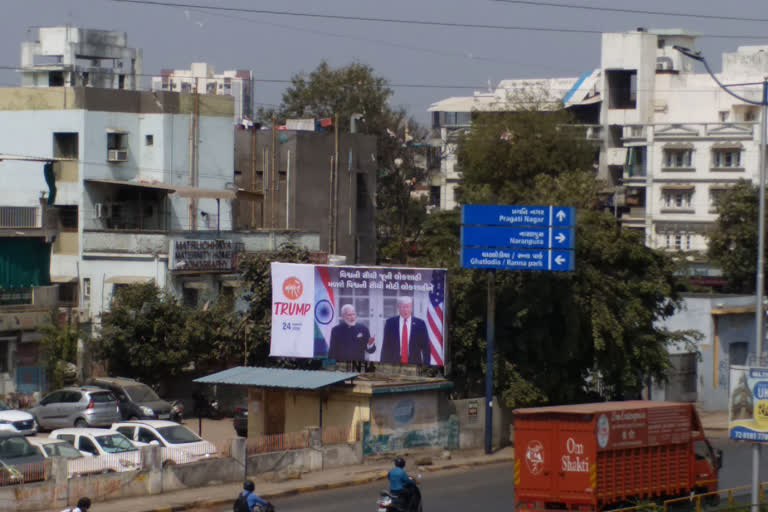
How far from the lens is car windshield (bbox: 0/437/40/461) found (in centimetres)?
2241

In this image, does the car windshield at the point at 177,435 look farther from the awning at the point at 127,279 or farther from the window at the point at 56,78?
the window at the point at 56,78

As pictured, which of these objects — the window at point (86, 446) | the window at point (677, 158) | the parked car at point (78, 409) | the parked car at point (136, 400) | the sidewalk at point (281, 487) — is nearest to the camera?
the sidewalk at point (281, 487)

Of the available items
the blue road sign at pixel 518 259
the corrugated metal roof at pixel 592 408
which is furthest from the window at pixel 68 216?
the corrugated metal roof at pixel 592 408

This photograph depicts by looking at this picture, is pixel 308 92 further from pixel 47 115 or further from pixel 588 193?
pixel 47 115

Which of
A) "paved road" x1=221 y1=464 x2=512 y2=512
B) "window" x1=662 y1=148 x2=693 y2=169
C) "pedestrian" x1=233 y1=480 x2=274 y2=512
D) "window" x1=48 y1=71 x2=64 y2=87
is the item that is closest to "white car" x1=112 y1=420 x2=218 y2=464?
"paved road" x1=221 y1=464 x2=512 y2=512

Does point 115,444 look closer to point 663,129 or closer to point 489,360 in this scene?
point 489,360

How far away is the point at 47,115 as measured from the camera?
4291 centimetres

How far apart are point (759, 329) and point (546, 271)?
22.7 ft

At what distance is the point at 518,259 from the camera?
93.7 ft

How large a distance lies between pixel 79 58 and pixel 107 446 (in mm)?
33866

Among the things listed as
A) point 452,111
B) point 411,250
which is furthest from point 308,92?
point 452,111

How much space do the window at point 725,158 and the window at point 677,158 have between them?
1.51 m

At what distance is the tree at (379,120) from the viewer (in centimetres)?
7450

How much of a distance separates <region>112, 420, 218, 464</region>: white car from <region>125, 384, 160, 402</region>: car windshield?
289 inches
